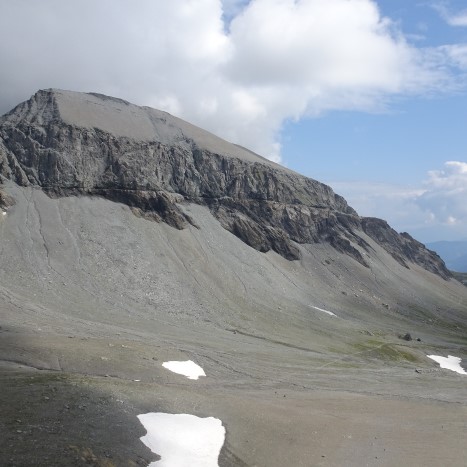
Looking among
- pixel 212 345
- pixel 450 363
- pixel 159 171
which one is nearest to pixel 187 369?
pixel 212 345

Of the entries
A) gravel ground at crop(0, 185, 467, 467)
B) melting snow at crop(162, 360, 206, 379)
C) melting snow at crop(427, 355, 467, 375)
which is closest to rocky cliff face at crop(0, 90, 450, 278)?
gravel ground at crop(0, 185, 467, 467)

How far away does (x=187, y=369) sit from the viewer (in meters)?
60.3

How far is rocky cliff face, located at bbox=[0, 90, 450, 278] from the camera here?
13738 centimetres

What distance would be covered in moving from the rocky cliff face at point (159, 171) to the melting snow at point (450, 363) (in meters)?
60.3

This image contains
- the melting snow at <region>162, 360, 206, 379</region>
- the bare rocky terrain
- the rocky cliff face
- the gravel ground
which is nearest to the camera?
the gravel ground

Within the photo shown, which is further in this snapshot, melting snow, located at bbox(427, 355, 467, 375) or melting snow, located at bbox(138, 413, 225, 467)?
melting snow, located at bbox(427, 355, 467, 375)

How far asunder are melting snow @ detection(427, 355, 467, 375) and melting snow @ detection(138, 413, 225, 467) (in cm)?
6514

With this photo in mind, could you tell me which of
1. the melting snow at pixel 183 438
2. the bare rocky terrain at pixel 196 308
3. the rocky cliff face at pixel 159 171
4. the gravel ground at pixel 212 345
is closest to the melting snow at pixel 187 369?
the gravel ground at pixel 212 345

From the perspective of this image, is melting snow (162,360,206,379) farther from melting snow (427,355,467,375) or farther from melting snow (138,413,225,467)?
melting snow (427,355,467,375)

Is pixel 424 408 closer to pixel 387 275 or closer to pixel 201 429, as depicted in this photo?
pixel 201 429

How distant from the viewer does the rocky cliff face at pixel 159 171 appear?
137 metres

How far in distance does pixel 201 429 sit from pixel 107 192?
105951 millimetres

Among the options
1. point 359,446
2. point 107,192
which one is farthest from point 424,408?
point 107,192

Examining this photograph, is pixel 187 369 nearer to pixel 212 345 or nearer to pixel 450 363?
pixel 212 345
